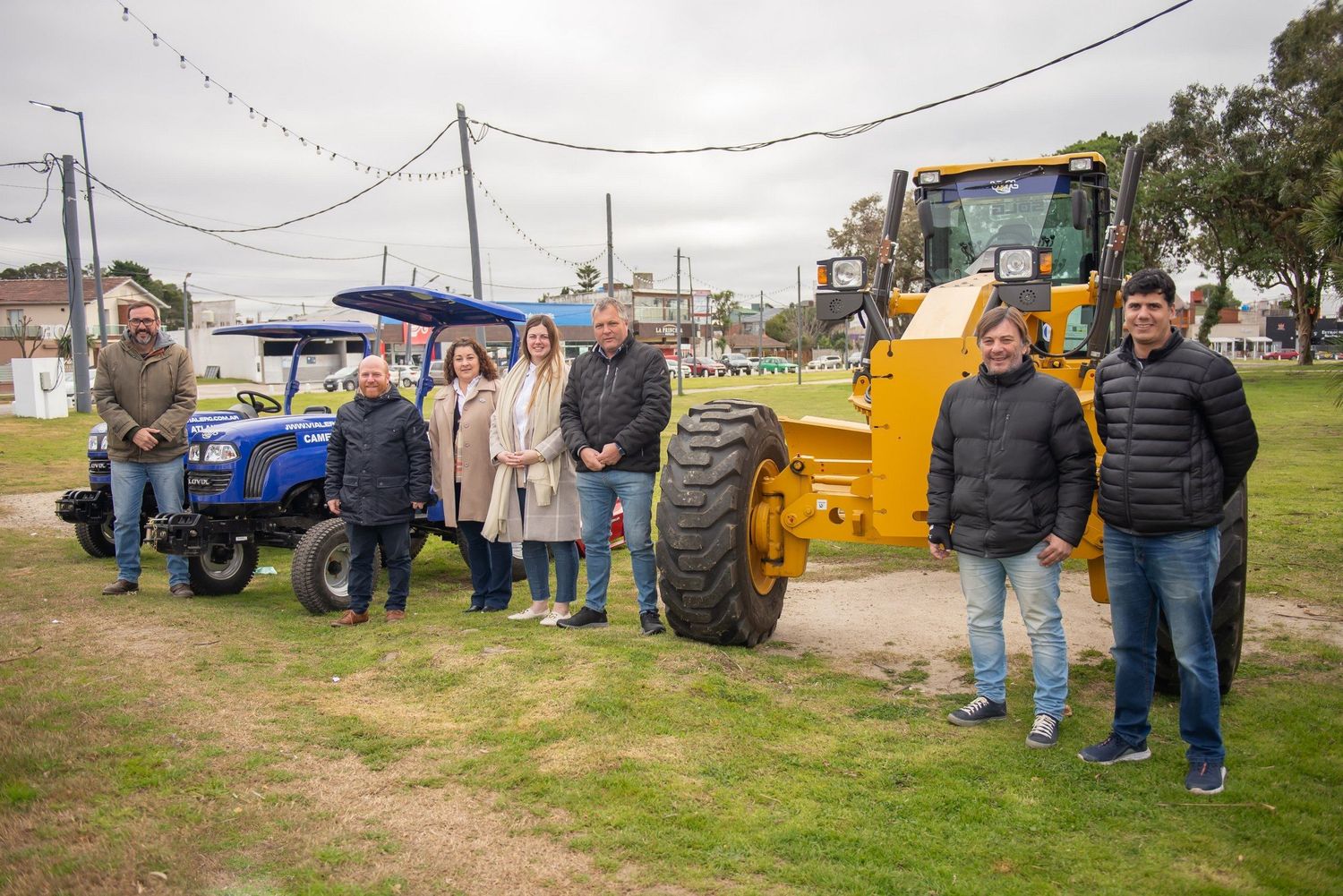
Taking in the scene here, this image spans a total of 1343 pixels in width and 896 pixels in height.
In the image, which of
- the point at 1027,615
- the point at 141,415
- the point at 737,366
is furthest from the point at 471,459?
the point at 737,366

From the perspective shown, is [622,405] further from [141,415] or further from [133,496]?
[133,496]

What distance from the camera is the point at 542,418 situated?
258 inches

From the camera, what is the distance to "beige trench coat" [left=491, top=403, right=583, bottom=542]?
651 cm

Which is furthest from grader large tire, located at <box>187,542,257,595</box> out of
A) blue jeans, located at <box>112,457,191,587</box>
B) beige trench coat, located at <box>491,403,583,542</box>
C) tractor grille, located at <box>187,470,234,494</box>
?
beige trench coat, located at <box>491,403,583,542</box>

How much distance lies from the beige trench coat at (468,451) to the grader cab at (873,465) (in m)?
1.46

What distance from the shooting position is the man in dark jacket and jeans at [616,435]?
20.1 ft

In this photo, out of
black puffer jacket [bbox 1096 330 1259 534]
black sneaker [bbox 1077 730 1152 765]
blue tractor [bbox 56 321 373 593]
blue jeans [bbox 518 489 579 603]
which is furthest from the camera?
blue tractor [bbox 56 321 373 593]

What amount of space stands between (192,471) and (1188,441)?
21.7 ft

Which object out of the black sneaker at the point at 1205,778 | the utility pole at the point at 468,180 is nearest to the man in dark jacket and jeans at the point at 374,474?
the black sneaker at the point at 1205,778

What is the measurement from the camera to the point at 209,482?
25.7 feet

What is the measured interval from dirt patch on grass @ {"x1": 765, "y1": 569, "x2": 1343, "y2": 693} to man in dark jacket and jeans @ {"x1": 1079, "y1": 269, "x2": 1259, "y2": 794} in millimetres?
1506

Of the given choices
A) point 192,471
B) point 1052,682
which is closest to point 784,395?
point 192,471

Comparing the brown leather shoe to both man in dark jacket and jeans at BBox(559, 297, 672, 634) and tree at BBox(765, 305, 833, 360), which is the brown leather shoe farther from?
tree at BBox(765, 305, 833, 360)

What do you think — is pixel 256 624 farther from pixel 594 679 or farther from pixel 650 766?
pixel 650 766
